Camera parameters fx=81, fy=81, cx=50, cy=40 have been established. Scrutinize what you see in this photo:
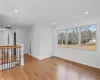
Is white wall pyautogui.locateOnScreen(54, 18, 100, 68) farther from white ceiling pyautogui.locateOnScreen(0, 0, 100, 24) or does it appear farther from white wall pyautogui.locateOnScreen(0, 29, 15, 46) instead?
white wall pyautogui.locateOnScreen(0, 29, 15, 46)

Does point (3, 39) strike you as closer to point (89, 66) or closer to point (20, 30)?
point (20, 30)

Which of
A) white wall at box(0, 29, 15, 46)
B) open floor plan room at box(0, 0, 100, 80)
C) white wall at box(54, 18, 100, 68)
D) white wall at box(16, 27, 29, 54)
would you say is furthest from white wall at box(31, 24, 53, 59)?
white wall at box(0, 29, 15, 46)

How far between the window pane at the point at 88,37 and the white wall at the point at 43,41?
2.53m

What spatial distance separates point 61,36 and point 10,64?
3865 mm

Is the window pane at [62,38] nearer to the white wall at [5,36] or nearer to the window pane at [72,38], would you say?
the window pane at [72,38]

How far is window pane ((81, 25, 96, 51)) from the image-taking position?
425 cm

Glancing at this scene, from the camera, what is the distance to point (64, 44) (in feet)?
19.4

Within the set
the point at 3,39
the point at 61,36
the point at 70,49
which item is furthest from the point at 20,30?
the point at 70,49

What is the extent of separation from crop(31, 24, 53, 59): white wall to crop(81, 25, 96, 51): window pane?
2.53 m

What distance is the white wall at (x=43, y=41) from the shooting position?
5.70m

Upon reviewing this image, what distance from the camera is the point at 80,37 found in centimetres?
482

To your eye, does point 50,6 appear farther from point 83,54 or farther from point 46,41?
point 46,41

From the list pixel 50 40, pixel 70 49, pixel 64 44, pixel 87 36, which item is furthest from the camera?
pixel 50 40

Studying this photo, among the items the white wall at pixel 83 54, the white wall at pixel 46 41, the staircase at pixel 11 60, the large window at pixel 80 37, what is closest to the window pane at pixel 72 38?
the large window at pixel 80 37
